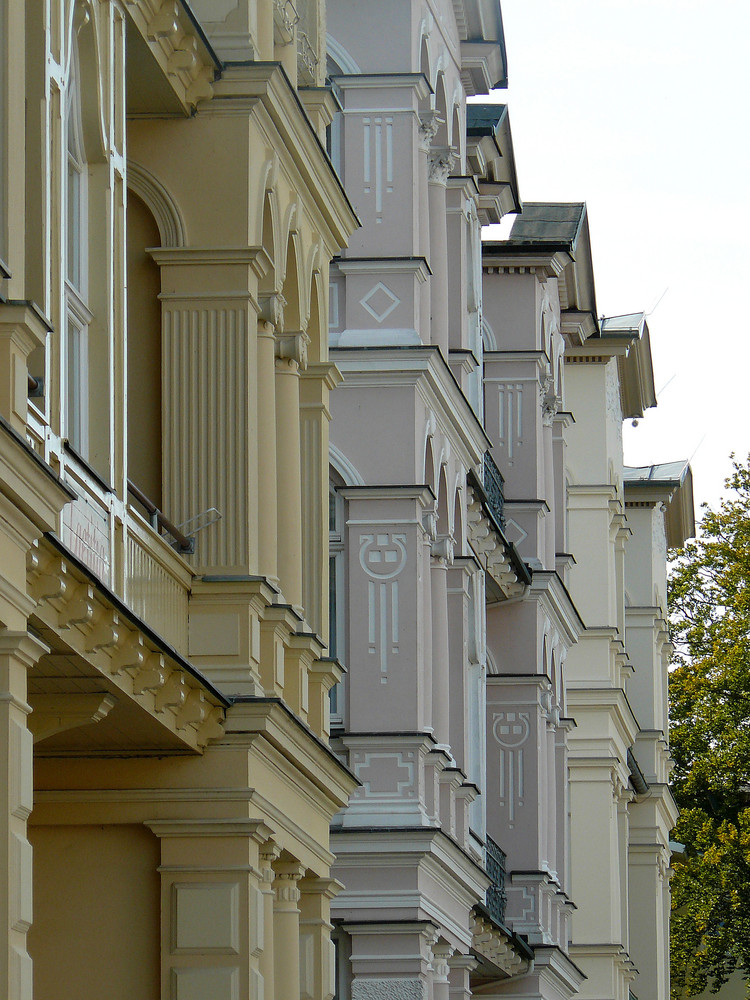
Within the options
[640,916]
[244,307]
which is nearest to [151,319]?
[244,307]

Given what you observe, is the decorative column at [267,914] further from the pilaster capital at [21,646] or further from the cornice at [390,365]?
the cornice at [390,365]

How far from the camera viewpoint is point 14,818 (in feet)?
33.0

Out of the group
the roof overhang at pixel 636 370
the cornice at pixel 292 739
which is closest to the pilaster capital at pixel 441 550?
the cornice at pixel 292 739

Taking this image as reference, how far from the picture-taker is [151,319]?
1538 cm

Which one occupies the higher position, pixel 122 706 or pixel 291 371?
pixel 291 371

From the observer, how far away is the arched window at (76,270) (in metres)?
12.5

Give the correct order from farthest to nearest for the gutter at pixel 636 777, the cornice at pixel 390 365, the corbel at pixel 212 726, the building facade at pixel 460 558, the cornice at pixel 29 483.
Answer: the gutter at pixel 636 777, the cornice at pixel 390 365, the building facade at pixel 460 558, the corbel at pixel 212 726, the cornice at pixel 29 483

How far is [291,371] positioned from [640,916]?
96.6 ft

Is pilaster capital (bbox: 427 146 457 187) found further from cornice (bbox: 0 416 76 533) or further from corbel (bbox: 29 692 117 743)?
cornice (bbox: 0 416 76 533)

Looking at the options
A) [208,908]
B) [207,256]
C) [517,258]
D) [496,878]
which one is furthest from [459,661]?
[208,908]

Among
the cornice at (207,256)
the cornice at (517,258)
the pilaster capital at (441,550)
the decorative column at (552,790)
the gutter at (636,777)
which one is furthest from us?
the gutter at (636,777)

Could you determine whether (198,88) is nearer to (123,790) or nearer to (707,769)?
(123,790)

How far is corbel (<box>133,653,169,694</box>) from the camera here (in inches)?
512

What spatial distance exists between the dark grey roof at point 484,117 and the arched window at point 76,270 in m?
16.1
